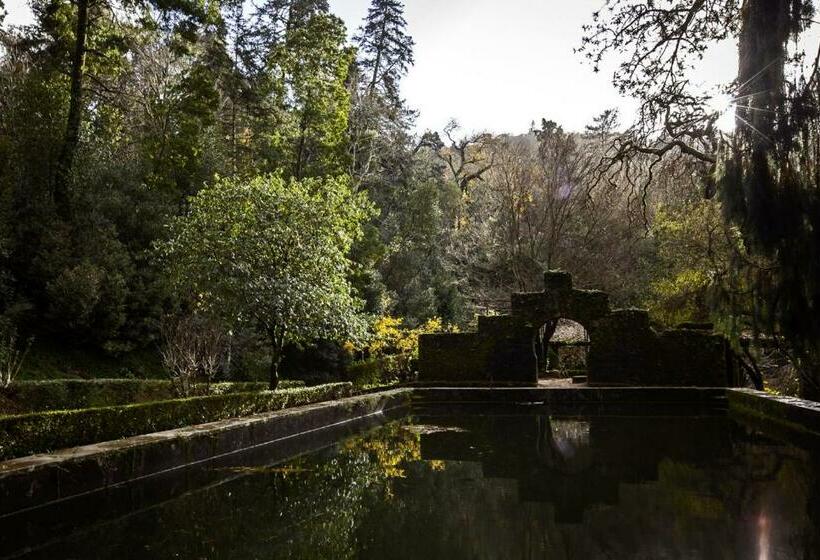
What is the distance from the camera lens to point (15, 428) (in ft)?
19.6

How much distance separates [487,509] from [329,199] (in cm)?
815

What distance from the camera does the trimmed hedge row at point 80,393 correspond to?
9.99 metres

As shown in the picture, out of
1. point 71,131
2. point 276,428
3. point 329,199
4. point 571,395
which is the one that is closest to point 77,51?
point 71,131

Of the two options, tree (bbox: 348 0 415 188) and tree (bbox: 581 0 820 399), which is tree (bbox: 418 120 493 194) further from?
tree (bbox: 581 0 820 399)

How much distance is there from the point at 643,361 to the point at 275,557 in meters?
15.3

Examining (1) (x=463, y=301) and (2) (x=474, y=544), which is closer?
(2) (x=474, y=544)

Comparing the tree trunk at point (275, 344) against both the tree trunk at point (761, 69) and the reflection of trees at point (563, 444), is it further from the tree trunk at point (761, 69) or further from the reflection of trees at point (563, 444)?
the tree trunk at point (761, 69)

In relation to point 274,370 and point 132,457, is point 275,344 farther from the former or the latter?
point 132,457

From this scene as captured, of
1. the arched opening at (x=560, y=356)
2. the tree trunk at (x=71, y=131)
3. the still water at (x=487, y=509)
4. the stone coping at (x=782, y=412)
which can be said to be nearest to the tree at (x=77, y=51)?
the tree trunk at (x=71, y=131)

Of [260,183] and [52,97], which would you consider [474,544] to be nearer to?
[260,183]

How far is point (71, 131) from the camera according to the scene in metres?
17.1

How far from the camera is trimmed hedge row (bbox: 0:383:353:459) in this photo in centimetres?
604

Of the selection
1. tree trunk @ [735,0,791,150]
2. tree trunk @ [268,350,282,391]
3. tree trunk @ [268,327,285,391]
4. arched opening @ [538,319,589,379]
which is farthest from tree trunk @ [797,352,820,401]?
arched opening @ [538,319,589,379]

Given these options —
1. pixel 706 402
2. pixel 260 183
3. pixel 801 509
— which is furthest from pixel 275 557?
pixel 706 402
